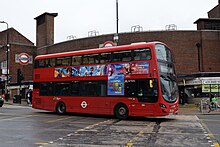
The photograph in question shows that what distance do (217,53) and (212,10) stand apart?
1970 centimetres

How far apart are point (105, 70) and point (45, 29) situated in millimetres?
36568

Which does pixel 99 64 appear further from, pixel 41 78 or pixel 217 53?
pixel 217 53

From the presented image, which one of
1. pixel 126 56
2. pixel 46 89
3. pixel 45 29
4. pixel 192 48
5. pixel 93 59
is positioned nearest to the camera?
pixel 126 56

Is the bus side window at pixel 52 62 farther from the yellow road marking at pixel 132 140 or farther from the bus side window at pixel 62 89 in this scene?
the yellow road marking at pixel 132 140

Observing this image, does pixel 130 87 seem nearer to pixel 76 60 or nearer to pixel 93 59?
pixel 93 59

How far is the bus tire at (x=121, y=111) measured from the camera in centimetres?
1786

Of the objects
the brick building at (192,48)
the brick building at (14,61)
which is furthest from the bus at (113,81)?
the brick building at (14,61)

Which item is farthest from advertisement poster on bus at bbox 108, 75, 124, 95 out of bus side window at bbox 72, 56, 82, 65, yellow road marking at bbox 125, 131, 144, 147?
yellow road marking at bbox 125, 131, 144, 147

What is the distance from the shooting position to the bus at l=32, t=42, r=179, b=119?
16.8 m

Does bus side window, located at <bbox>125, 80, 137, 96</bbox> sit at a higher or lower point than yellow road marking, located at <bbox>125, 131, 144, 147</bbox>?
higher

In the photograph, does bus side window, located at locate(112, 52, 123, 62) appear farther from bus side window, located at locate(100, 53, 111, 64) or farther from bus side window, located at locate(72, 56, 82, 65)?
bus side window, located at locate(72, 56, 82, 65)

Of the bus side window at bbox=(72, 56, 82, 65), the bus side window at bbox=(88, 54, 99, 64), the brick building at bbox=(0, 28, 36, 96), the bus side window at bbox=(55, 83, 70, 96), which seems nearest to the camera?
the bus side window at bbox=(88, 54, 99, 64)

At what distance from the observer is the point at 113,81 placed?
18.4 meters

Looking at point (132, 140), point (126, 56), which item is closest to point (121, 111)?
point (126, 56)
